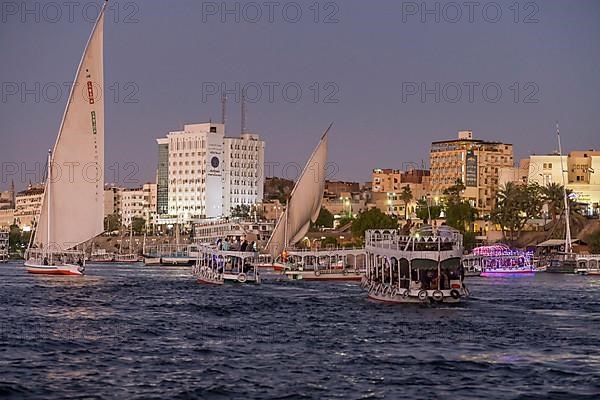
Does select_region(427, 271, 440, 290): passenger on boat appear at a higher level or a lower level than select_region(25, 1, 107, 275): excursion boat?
lower

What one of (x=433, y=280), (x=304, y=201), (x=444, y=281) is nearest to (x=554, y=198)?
(x=304, y=201)

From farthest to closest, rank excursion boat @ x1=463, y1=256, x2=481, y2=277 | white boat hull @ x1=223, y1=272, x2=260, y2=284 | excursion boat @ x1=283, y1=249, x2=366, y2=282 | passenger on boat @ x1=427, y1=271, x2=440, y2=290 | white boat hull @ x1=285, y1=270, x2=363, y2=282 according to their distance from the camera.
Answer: excursion boat @ x1=463, y1=256, x2=481, y2=277, excursion boat @ x1=283, y1=249, x2=366, y2=282, white boat hull @ x1=285, y1=270, x2=363, y2=282, white boat hull @ x1=223, y1=272, x2=260, y2=284, passenger on boat @ x1=427, y1=271, x2=440, y2=290

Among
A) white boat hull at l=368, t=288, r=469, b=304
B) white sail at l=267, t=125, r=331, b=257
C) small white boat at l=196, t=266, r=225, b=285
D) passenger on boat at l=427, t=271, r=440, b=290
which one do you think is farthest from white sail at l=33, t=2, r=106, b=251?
passenger on boat at l=427, t=271, r=440, b=290

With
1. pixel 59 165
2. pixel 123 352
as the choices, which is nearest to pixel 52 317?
pixel 123 352

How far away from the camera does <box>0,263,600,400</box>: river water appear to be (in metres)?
36.7

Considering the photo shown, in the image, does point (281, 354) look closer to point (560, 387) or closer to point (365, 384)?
point (365, 384)

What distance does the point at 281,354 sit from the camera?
4453 centimetres

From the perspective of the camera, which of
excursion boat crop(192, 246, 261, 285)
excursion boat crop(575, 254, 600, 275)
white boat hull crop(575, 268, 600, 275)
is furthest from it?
excursion boat crop(575, 254, 600, 275)

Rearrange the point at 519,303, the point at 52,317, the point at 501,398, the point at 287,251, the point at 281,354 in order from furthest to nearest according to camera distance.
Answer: the point at 287,251, the point at 519,303, the point at 52,317, the point at 281,354, the point at 501,398

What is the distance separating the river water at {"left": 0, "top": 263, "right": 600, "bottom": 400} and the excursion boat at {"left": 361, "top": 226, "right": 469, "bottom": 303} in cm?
121

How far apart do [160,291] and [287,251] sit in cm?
3139

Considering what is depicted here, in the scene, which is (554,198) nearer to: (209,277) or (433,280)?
(209,277)

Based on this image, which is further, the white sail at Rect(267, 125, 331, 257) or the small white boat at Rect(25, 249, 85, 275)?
the white sail at Rect(267, 125, 331, 257)

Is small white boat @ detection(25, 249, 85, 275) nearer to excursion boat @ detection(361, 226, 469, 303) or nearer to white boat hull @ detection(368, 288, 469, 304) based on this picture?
excursion boat @ detection(361, 226, 469, 303)
